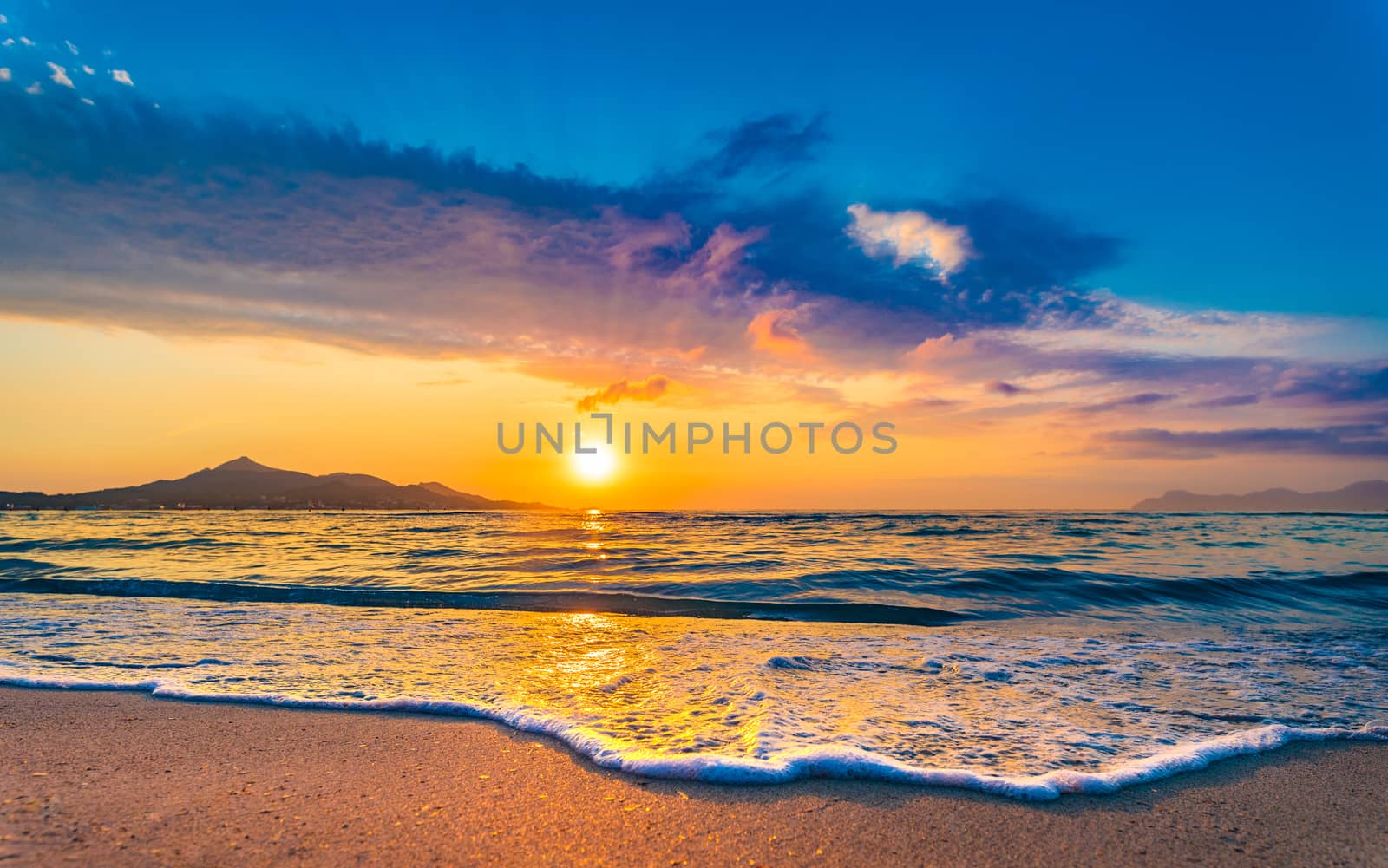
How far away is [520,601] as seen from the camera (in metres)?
11.0

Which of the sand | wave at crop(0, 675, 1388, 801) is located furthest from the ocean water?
the sand

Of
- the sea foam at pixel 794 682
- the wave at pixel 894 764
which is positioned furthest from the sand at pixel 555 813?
the sea foam at pixel 794 682

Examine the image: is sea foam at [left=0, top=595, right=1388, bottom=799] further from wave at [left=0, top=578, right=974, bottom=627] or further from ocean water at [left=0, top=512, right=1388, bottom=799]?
wave at [left=0, top=578, right=974, bottom=627]

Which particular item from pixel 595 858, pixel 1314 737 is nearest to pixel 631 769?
pixel 595 858

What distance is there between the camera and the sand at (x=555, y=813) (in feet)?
9.57

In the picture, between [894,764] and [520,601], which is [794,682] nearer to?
[894,764]

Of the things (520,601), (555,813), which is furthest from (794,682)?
(520,601)

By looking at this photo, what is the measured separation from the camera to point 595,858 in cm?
287

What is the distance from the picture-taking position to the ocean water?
4344mm

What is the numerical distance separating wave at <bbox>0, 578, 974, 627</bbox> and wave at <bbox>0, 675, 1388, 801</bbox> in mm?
5021

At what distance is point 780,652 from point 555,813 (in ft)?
13.6

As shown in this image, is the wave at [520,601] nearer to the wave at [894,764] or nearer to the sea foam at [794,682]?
the sea foam at [794,682]

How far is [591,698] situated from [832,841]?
8.71 feet

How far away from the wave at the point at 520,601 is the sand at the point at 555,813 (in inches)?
235
